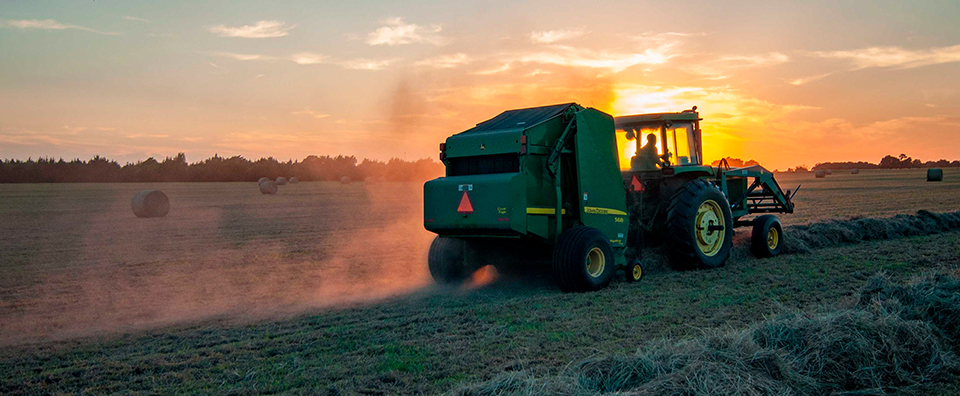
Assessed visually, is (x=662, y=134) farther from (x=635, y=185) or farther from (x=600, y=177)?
(x=600, y=177)

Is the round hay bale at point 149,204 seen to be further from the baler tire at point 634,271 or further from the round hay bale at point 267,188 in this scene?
the baler tire at point 634,271

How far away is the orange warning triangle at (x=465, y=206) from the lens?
8.46 metres

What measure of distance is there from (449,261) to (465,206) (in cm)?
135

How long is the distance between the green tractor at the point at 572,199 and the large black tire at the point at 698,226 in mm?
17

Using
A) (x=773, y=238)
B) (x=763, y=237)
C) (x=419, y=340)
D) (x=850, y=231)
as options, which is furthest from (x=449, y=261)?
(x=850, y=231)

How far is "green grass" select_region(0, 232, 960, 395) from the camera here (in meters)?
5.13

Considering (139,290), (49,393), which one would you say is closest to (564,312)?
(49,393)

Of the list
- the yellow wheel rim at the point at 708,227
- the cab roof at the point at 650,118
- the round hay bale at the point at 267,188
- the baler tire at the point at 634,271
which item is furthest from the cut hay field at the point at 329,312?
the round hay bale at the point at 267,188

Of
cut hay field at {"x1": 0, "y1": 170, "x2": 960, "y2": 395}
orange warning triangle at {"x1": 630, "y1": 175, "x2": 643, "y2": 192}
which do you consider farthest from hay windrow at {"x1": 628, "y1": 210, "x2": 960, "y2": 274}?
orange warning triangle at {"x1": 630, "y1": 175, "x2": 643, "y2": 192}

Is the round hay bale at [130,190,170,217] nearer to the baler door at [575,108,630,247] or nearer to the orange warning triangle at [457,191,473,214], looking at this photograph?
the orange warning triangle at [457,191,473,214]

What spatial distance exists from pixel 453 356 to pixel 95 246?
1315cm

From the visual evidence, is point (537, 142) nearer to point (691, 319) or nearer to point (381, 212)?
point (691, 319)

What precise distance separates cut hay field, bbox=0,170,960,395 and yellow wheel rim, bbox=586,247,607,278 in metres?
0.38

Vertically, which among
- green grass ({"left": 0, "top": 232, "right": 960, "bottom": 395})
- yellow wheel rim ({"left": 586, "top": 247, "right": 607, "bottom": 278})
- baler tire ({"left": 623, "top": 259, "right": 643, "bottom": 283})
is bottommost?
green grass ({"left": 0, "top": 232, "right": 960, "bottom": 395})
